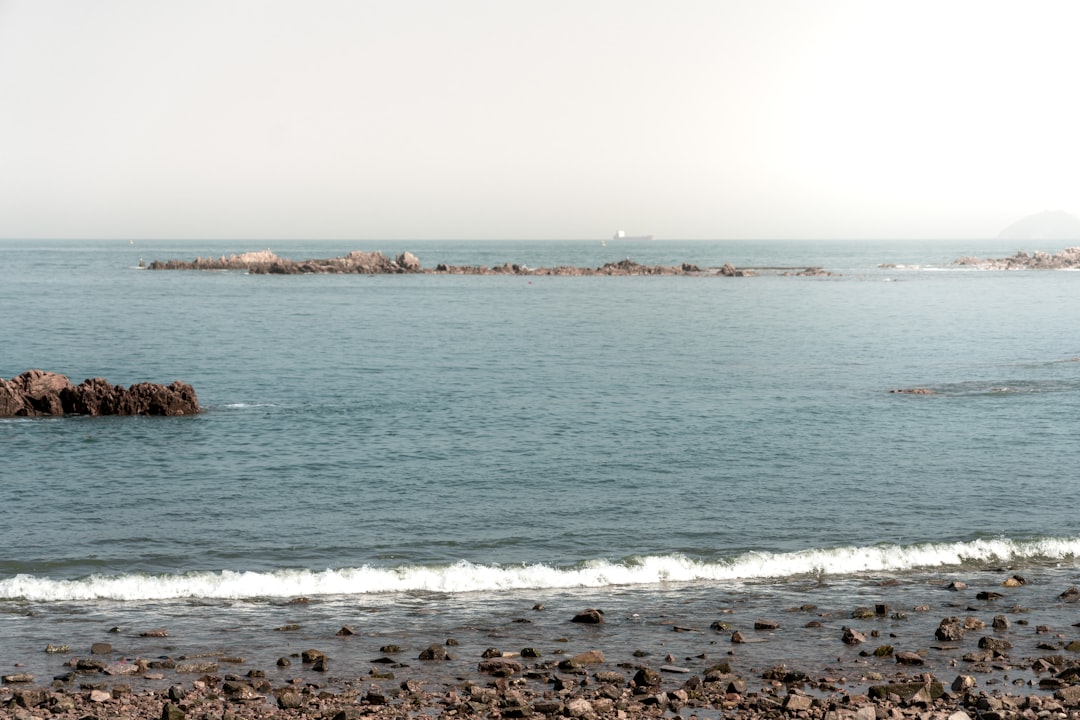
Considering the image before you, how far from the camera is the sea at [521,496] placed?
19.5 m

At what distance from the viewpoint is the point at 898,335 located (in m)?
74.7

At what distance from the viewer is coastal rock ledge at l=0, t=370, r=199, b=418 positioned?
41.0 meters

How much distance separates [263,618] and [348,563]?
3578 mm

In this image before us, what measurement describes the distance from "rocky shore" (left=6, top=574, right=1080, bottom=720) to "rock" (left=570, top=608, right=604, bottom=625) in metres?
0.02

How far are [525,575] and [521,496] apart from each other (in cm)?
644

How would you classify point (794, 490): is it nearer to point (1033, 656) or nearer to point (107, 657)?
point (1033, 656)

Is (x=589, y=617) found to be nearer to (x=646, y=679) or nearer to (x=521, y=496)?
(x=646, y=679)

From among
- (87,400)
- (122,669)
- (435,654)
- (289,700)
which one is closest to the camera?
(289,700)

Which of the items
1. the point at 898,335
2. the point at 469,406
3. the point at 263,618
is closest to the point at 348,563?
the point at 263,618

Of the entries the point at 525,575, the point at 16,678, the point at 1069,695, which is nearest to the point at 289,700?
the point at 16,678

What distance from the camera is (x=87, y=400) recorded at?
41.3 metres

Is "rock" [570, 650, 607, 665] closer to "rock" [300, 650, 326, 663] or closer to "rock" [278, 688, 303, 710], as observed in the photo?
"rock" [300, 650, 326, 663]

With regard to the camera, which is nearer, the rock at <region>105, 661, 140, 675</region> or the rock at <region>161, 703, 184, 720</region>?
the rock at <region>161, 703, 184, 720</region>

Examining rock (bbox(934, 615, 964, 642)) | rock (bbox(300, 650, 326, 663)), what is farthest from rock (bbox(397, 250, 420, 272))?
rock (bbox(934, 615, 964, 642))
